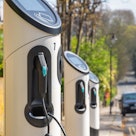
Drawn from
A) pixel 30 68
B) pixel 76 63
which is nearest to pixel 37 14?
pixel 30 68

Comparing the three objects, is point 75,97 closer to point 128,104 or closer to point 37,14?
point 37,14

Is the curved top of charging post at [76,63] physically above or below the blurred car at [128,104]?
above

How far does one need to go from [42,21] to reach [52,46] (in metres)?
0.22

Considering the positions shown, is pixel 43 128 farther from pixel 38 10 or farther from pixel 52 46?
pixel 38 10

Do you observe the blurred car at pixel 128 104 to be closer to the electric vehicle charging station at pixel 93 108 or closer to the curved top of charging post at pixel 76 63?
the electric vehicle charging station at pixel 93 108

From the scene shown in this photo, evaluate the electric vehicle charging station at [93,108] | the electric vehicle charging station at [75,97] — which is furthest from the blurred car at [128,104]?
the electric vehicle charging station at [75,97]

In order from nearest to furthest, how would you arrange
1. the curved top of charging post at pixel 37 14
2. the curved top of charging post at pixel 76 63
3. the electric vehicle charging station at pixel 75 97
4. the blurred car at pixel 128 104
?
the curved top of charging post at pixel 37 14, the electric vehicle charging station at pixel 75 97, the curved top of charging post at pixel 76 63, the blurred car at pixel 128 104

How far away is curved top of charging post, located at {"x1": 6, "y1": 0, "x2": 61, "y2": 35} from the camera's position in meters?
4.64

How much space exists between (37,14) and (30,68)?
447 mm

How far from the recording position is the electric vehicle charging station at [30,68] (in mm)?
4668

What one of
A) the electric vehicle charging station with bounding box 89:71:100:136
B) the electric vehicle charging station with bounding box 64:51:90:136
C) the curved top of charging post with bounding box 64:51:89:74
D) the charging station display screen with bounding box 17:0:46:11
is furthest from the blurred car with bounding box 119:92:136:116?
the charging station display screen with bounding box 17:0:46:11

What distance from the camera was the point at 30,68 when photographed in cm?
474

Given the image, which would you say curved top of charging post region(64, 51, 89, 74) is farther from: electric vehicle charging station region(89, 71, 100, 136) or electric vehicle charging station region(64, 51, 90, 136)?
electric vehicle charging station region(89, 71, 100, 136)

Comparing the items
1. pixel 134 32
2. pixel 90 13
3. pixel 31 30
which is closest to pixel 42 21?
pixel 31 30
